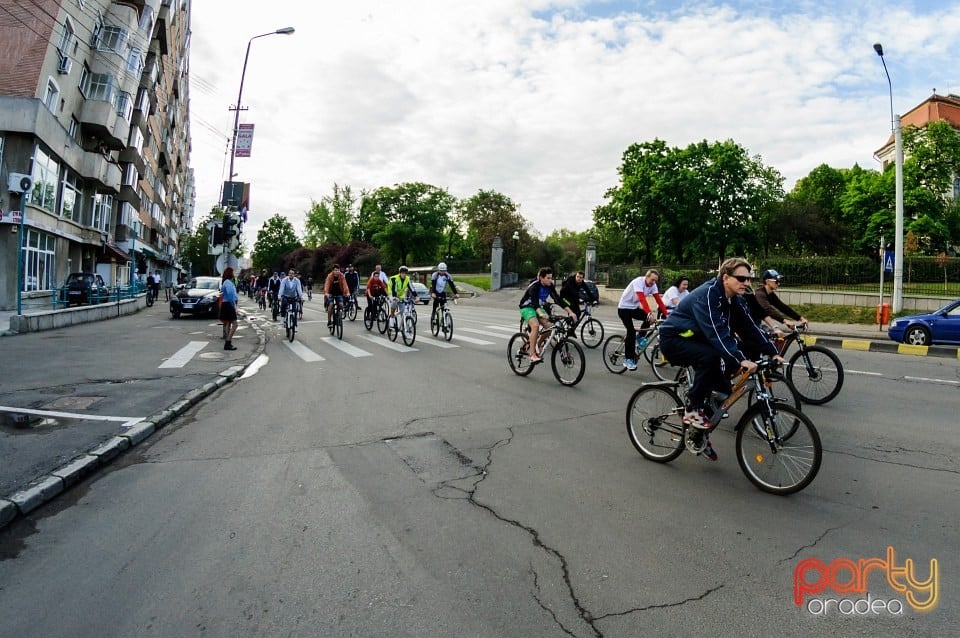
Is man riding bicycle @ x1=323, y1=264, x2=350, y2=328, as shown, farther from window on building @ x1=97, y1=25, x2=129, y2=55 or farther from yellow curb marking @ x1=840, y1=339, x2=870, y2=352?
window on building @ x1=97, y1=25, x2=129, y2=55

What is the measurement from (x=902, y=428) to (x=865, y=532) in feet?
11.7

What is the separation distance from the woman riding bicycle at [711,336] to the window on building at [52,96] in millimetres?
31947

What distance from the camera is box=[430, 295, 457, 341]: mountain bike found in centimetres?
1570

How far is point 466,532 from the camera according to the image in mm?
3811

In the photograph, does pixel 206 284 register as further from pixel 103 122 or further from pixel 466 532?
pixel 466 532

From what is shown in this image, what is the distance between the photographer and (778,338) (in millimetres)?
8328

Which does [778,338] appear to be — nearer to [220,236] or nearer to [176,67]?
[220,236]

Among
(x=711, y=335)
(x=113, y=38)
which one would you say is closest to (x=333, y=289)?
(x=711, y=335)

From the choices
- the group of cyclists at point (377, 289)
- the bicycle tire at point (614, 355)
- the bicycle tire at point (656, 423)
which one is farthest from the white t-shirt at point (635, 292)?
the group of cyclists at point (377, 289)

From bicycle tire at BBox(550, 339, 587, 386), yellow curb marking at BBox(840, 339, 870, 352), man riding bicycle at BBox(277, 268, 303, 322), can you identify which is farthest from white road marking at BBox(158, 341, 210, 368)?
yellow curb marking at BBox(840, 339, 870, 352)

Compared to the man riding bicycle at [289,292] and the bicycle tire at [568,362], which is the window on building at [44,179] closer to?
the man riding bicycle at [289,292]

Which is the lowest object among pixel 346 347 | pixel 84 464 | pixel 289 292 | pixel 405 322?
pixel 84 464

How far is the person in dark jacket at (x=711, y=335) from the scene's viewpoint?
478 cm

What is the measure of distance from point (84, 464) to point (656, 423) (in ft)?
17.3
